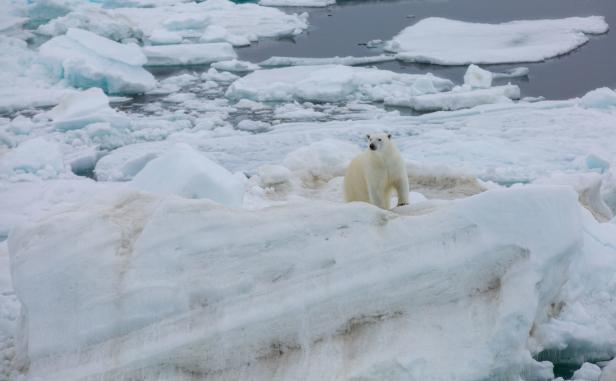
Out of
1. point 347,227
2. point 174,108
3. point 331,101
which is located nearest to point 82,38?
point 174,108

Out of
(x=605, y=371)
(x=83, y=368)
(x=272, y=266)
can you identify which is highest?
(x=272, y=266)

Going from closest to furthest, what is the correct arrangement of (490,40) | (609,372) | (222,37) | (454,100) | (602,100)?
(609,372) < (602,100) < (454,100) < (490,40) < (222,37)

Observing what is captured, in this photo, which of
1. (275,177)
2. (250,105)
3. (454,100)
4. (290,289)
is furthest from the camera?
(250,105)

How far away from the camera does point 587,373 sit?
11.5 ft

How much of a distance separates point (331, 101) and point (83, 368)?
8.45m

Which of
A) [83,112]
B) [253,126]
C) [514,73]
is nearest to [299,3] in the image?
[514,73]

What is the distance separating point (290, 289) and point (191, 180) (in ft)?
5.73

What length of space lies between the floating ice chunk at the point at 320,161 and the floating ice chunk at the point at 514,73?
6.21m

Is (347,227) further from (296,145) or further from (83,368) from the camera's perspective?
(296,145)

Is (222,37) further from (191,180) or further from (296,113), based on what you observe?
(191,180)

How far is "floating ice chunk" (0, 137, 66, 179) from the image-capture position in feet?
23.7

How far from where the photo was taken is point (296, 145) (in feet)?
28.3

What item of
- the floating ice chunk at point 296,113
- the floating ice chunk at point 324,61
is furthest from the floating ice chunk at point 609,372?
the floating ice chunk at point 324,61

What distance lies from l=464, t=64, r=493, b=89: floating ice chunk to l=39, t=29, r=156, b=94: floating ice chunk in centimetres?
549
